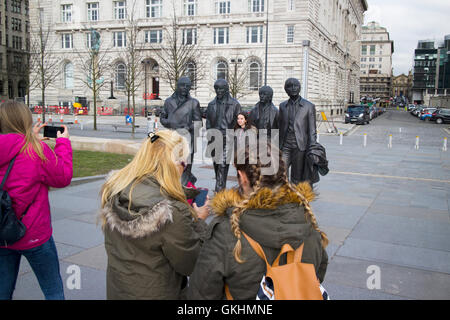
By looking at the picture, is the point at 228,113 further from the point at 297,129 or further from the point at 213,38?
the point at 213,38

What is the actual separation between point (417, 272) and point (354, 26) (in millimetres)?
96730

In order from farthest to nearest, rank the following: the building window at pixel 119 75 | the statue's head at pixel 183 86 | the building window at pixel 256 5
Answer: the building window at pixel 119 75 → the building window at pixel 256 5 → the statue's head at pixel 183 86

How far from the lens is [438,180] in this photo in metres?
11.1

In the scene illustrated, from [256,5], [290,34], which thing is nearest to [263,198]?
[290,34]

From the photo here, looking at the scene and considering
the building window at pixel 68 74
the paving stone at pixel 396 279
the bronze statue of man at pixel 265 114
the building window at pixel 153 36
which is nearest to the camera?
the paving stone at pixel 396 279

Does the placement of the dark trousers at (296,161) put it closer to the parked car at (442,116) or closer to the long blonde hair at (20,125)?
the long blonde hair at (20,125)

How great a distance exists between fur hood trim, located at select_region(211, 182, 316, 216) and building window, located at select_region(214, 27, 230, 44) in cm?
4971

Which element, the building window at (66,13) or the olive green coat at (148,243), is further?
the building window at (66,13)

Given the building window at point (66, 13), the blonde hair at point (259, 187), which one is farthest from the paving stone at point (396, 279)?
the building window at point (66, 13)

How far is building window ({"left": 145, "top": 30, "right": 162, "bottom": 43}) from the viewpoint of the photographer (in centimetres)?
5259

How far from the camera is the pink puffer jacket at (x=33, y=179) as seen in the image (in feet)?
9.73

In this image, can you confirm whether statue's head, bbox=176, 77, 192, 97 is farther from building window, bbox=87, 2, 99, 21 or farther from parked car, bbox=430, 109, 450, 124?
building window, bbox=87, 2, 99, 21

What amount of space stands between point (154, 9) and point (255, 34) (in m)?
13.7
